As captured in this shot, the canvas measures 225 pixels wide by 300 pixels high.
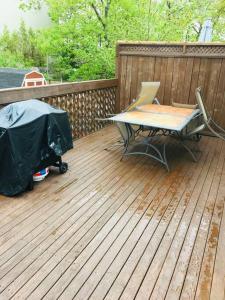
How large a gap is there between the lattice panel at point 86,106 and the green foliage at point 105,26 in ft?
9.27

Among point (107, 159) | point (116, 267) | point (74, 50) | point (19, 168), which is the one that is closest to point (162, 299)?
point (116, 267)

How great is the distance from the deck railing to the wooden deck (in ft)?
3.54

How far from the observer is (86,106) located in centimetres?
488

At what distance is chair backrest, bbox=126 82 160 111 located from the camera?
13.7 ft

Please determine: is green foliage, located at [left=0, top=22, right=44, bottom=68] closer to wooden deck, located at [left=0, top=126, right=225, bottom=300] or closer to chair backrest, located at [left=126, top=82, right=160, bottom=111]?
chair backrest, located at [left=126, top=82, right=160, bottom=111]

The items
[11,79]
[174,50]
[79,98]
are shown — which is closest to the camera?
[79,98]

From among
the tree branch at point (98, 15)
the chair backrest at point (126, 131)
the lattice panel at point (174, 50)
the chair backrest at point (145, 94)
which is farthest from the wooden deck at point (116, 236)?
the tree branch at point (98, 15)

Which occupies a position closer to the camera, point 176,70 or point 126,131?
Result: point 126,131

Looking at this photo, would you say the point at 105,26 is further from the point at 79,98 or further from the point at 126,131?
the point at 126,131

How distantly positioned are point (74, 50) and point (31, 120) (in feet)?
23.2

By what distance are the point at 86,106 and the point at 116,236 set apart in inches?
124

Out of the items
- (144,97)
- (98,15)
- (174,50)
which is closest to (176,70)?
(174,50)

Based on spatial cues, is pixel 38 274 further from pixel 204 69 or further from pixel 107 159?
pixel 204 69

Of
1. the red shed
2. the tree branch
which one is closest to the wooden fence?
the tree branch
